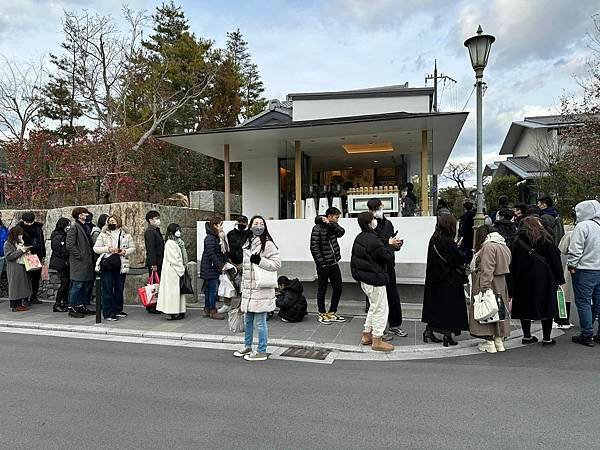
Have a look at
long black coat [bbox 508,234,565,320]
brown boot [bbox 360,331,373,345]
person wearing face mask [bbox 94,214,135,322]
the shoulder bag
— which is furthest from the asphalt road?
the shoulder bag

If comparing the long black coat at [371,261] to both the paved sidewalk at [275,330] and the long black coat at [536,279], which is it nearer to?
the paved sidewalk at [275,330]

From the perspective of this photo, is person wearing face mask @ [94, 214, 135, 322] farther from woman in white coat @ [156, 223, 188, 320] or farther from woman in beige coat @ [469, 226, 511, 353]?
woman in beige coat @ [469, 226, 511, 353]

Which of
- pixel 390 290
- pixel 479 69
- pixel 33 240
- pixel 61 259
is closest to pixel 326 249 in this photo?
pixel 390 290

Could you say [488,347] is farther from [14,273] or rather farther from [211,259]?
[14,273]

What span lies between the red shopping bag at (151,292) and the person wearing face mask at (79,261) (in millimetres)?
1071

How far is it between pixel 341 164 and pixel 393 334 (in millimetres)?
10226

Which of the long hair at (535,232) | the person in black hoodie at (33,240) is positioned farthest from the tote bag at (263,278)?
the person in black hoodie at (33,240)

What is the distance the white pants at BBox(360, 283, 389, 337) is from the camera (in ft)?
20.0

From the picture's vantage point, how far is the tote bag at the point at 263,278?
573cm

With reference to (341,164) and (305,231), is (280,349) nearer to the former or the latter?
(305,231)

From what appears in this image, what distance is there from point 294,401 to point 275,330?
3.03 metres

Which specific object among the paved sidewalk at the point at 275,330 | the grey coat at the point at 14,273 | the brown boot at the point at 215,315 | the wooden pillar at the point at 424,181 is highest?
the wooden pillar at the point at 424,181

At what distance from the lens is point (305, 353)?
20.5ft

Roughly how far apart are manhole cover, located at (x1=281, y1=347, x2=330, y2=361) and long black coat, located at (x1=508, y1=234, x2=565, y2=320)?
9.57 ft
